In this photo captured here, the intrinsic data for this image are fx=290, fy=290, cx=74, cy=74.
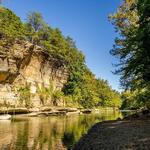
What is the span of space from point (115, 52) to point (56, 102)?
2221 inches

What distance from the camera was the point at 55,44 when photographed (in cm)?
11338

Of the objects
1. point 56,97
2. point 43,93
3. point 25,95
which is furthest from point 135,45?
point 56,97

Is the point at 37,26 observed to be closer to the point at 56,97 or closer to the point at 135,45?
the point at 56,97

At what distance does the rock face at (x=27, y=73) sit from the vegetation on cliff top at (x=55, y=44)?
2.91 metres

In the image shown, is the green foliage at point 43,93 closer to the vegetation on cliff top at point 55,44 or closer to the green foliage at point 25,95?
the vegetation on cliff top at point 55,44

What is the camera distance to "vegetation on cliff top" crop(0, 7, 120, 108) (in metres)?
88.4

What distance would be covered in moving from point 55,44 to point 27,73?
105 feet

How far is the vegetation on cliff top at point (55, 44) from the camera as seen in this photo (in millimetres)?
88363

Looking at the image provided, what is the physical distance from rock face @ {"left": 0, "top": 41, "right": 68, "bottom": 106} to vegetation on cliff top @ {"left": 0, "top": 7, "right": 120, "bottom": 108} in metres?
2.91

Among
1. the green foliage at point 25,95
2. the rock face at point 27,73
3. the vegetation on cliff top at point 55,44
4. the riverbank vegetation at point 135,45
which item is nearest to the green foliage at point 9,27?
the vegetation on cliff top at point 55,44

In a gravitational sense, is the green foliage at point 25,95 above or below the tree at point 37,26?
below

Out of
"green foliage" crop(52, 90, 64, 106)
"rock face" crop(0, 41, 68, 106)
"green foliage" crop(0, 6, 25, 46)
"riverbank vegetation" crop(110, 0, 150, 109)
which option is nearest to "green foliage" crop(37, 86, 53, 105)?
"rock face" crop(0, 41, 68, 106)

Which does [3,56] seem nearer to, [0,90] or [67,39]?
[0,90]

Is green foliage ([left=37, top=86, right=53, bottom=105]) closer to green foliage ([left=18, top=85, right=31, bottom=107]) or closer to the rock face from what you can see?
the rock face
